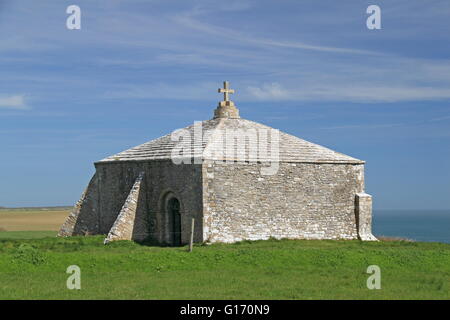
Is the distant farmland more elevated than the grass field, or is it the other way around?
the distant farmland

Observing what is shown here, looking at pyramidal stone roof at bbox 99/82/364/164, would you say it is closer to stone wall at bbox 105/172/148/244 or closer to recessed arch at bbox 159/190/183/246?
stone wall at bbox 105/172/148/244

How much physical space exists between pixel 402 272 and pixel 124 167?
14705mm

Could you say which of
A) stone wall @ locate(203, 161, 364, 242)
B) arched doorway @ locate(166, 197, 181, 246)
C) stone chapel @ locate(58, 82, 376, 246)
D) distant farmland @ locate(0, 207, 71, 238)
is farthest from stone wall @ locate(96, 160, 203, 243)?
distant farmland @ locate(0, 207, 71, 238)

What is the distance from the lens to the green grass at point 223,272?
17.1 m

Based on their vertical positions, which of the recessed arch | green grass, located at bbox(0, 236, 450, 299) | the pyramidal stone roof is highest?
the pyramidal stone roof

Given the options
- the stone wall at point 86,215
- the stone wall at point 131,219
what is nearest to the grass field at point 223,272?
the stone wall at point 131,219

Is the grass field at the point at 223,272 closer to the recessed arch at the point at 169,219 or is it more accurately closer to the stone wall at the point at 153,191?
the stone wall at the point at 153,191

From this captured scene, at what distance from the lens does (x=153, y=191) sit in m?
29.9

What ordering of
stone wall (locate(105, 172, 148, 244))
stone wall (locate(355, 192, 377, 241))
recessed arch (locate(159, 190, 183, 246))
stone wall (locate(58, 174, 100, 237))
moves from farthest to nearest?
stone wall (locate(58, 174, 100, 237)) < stone wall (locate(355, 192, 377, 241)) < recessed arch (locate(159, 190, 183, 246)) < stone wall (locate(105, 172, 148, 244))

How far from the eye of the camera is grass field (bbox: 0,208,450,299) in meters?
17.1

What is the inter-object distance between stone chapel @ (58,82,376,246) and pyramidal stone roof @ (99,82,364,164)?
0.05 m

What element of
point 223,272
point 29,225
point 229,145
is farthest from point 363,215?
point 29,225

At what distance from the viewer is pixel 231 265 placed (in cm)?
2205

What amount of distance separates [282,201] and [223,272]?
349 inches
